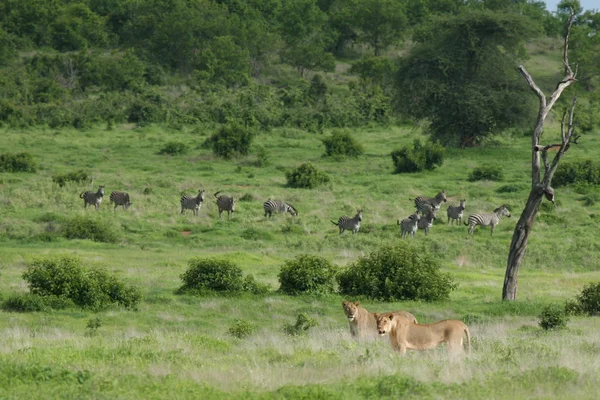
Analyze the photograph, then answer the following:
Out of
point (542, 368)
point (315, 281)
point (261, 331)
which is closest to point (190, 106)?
point (315, 281)

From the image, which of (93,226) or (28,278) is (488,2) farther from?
(28,278)

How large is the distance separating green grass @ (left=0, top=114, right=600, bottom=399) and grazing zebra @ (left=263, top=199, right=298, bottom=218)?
376 mm

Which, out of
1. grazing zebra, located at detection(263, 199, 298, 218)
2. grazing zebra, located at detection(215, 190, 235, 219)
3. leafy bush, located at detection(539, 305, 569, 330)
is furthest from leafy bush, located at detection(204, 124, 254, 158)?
leafy bush, located at detection(539, 305, 569, 330)

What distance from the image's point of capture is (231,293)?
20.8 m

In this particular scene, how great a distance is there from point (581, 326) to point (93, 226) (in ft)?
54.5

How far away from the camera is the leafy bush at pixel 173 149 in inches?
1871

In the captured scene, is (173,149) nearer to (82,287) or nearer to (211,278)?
(211,278)

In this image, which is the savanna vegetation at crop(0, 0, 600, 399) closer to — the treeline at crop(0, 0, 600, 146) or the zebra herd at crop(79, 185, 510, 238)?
the treeline at crop(0, 0, 600, 146)

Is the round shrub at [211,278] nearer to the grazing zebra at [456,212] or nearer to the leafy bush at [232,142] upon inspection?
the grazing zebra at [456,212]

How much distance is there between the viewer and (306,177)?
40219 mm

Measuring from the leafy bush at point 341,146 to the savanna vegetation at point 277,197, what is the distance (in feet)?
0.37

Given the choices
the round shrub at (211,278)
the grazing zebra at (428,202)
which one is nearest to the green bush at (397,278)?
the round shrub at (211,278)

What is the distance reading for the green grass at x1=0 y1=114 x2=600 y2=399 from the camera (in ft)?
35.1

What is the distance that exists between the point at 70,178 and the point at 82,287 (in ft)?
67.3
